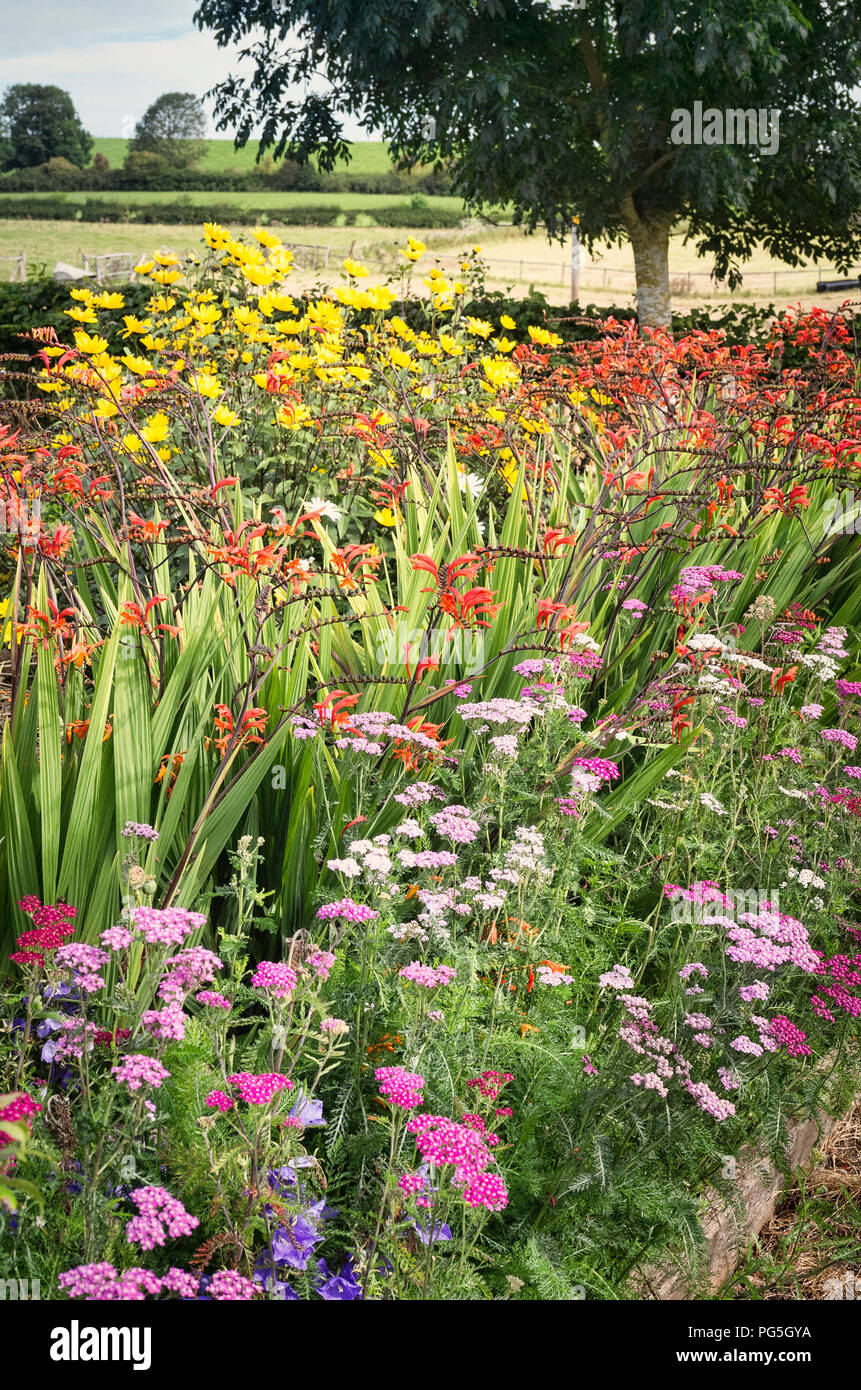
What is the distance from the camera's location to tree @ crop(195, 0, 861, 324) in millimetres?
Result: 9180

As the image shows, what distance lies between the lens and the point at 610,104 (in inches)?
397

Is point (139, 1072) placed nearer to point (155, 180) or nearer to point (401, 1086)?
point (401, 1086)

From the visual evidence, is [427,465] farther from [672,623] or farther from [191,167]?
[191,167]

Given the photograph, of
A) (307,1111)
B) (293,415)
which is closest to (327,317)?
(293,415)

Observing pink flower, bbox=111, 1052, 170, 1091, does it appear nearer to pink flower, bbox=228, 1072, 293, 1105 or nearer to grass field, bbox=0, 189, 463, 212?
pink flower, bbox=228, 1072, 293, 1105

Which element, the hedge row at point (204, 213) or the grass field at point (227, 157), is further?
the grass field at point (227, 157)

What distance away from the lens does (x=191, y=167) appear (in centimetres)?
5691

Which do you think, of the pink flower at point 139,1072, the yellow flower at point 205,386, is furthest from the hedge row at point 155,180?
the pink flower at point 139,1072

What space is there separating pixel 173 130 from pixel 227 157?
139 inches

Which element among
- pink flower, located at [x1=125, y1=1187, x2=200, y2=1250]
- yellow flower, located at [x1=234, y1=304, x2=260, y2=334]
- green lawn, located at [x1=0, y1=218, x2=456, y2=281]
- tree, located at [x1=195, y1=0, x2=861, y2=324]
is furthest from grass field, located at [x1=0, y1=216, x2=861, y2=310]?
pink flower, located at [x1=125, y1=1187, x2=200, y2=1250]

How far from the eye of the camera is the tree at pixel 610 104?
361 inches

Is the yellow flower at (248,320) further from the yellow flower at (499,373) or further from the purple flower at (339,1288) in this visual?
the purple flower at (339,1288)

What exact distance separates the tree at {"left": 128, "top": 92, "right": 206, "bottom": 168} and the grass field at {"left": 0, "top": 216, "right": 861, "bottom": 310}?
1482 cm

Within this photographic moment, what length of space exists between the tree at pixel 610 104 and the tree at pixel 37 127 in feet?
163
